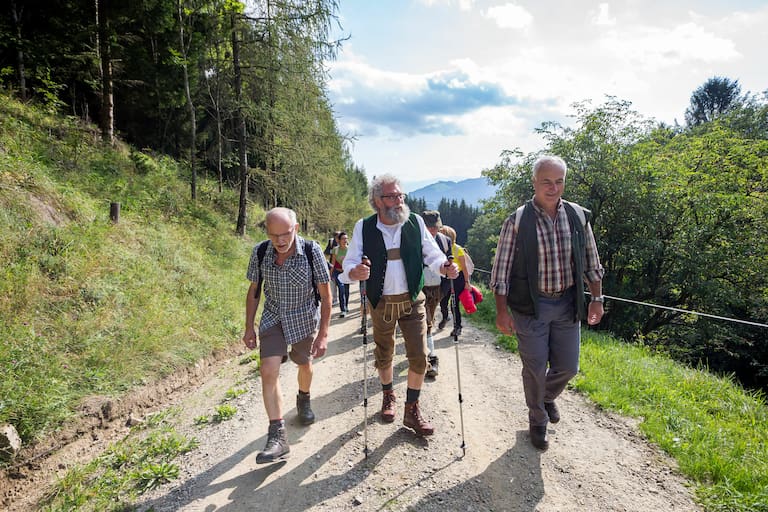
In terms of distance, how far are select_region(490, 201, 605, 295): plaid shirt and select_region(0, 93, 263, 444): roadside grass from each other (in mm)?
4560

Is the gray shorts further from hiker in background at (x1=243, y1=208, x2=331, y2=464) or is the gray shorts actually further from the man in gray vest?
the man in gray vest

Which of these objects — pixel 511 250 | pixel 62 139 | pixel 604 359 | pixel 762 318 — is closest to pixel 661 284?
pixel 762 318

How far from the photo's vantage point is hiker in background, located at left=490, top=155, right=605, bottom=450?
319 cm

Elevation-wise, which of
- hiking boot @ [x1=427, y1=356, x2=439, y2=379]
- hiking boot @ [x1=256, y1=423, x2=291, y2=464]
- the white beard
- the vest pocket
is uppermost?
the white beard

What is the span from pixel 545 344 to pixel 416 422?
4.80ft

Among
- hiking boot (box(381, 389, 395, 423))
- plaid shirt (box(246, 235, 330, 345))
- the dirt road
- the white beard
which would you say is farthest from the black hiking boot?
the white beard

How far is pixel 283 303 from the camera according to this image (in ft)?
11.1

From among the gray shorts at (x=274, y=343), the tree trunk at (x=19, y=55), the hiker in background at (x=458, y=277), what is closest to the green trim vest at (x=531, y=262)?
the hiker in background at (x=458, y=277)

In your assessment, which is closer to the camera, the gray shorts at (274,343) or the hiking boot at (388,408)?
→ the gray shorts at (274,343)

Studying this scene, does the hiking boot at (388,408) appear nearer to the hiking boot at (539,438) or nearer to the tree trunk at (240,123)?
the hiking boot at (539,438)

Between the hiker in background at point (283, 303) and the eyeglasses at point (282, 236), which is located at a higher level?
the eyeglasses at point (282, 236)

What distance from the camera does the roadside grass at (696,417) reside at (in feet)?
9.08

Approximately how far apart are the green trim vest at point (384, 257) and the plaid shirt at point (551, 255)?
0.74 metres

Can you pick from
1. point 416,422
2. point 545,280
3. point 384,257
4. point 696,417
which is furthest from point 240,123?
point 696,417
